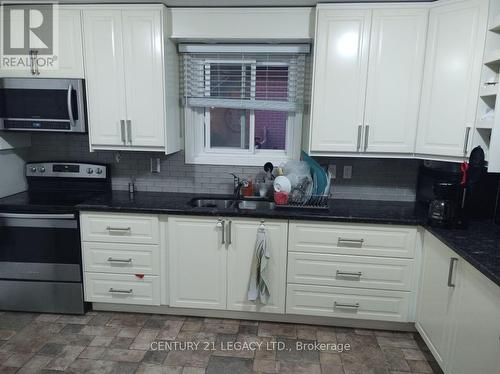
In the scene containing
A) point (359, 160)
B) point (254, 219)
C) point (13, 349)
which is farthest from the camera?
point (359, 160)

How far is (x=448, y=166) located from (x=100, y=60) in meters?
2.70

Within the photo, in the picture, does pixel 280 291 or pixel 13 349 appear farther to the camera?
pixel 280 291

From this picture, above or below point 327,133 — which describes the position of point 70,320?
below

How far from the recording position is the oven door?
257 centimetres

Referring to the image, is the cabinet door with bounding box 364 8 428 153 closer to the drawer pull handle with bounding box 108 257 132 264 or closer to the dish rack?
the dish rack

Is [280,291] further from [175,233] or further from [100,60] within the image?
[100,60]

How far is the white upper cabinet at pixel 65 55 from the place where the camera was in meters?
2.54

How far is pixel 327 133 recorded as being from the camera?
255cm

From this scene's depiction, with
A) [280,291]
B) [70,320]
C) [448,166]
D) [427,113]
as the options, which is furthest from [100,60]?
[448,166]

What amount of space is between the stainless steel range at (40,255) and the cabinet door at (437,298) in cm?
248

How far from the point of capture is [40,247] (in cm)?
261

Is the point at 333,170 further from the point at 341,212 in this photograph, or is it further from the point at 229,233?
the point at 229,233

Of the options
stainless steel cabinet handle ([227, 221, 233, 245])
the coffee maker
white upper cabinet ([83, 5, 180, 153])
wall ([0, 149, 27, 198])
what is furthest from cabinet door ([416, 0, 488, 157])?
wall ([0, 149, 27, 198])

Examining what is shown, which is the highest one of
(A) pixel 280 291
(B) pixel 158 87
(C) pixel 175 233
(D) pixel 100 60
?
(D) pixel 100 60
